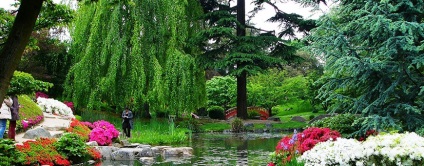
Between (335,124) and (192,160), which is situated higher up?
(335,124)

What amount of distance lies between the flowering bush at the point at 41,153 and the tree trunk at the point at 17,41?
17.1ft

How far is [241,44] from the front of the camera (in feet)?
77.4

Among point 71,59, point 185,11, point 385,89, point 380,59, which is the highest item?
point 185,11

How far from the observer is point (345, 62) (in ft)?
27.7

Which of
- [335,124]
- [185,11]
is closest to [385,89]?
[335,124]

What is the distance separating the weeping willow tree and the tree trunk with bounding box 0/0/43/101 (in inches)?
Result: 587

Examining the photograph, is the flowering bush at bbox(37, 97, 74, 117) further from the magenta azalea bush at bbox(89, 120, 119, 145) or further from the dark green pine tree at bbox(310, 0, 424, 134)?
the dark green pine tree at bbox(310, 0, 424, 134)

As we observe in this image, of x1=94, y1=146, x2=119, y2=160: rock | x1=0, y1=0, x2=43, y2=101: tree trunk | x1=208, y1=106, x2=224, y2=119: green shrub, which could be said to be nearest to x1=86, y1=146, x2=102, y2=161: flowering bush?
x1=94, y1=146, x2=119, y2=160: rock

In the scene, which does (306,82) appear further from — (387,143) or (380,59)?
(387,143)

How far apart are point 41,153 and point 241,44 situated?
50.9ft

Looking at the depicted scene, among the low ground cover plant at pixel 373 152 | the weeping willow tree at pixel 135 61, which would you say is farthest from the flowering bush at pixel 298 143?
the weeping willow tree at pixel 135 61

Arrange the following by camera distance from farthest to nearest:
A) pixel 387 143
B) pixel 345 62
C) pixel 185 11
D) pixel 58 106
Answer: pixel 185 11 < pixel 58 106 < pixel 345 62 < pixel 387 143

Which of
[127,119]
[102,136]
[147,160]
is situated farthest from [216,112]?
[147,160]

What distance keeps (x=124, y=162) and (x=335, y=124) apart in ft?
17.1
